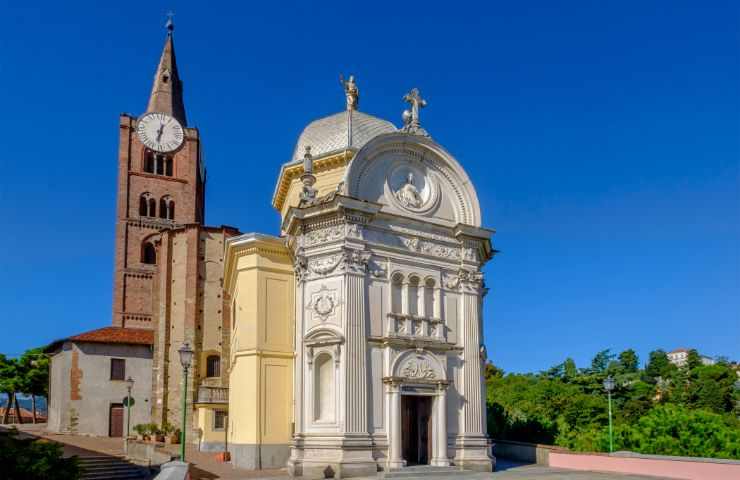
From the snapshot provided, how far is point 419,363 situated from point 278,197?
1229 centimetres

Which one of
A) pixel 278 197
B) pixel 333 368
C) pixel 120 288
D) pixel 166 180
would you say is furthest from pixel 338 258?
pixel 166 180

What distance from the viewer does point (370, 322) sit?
2459cm

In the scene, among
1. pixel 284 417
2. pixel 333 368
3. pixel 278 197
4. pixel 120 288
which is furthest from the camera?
pixel 120 288

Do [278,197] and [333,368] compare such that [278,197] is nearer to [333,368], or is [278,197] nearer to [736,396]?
[333,368]

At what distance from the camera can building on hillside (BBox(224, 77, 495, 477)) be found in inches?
938

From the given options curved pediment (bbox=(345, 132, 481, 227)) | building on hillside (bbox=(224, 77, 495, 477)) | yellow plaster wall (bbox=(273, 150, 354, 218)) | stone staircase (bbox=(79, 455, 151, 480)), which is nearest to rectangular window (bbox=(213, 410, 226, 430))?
building on hillside (bbox=(224, 77, 495, 477))

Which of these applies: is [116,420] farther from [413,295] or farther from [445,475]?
[445,475]

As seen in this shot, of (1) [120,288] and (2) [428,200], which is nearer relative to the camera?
(2) [428,200]

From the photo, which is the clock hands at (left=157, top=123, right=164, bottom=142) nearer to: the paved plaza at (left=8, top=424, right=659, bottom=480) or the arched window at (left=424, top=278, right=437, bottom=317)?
the paved plaza at (left=8, top=424, right=659, bottom=480)

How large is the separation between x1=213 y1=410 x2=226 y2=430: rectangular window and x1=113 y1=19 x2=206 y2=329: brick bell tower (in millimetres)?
28680

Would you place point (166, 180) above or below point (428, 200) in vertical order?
above

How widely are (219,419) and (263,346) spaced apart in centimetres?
1054

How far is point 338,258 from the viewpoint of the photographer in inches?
966

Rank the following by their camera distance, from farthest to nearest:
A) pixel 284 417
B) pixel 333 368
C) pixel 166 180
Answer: pixel 166 180
pixel 284 417
pixel 333 368
